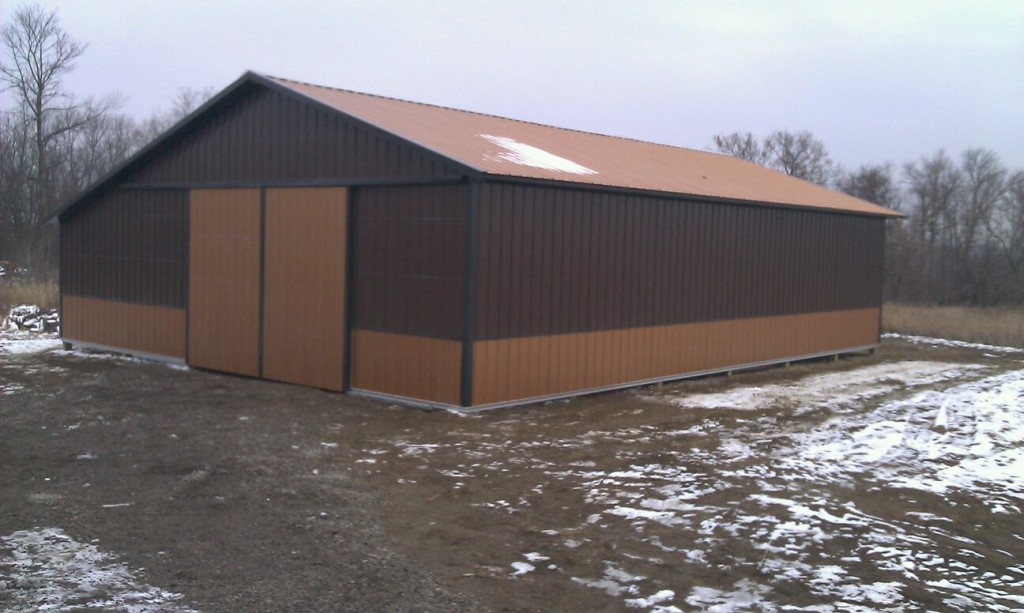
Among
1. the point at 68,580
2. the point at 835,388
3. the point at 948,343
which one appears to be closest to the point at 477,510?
the point at 68,580

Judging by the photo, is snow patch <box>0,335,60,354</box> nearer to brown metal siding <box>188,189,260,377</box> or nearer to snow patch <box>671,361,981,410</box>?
brown metal siding <box>188,189,260,377</box>

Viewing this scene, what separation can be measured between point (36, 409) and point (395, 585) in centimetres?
714

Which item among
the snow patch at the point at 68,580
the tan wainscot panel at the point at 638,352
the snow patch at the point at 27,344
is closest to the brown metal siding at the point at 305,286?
the tan wainscot panel at the point at 638,352

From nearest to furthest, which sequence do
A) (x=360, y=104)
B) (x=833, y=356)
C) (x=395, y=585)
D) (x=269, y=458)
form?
(x=395, y=585) → (x=269, y=458) → (x=360, y=104) → (x=833, y=356)

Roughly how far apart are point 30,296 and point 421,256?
14996 mm

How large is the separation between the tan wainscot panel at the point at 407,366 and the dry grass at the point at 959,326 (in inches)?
670

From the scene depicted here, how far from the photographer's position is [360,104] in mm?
13227

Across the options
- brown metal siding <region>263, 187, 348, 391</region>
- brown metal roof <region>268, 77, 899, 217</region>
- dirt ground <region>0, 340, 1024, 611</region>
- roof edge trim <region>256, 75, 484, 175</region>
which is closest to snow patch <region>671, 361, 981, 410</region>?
dirt ground <region>0, 340, 1024, 611</region>

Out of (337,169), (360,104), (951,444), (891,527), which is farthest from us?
(360,104)

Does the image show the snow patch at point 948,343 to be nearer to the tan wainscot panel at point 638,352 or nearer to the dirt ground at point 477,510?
the tan wainscot panel at point 638,352

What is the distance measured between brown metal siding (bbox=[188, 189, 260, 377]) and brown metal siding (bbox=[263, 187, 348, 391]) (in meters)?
0.35

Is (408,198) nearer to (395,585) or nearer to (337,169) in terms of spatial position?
(337,169)

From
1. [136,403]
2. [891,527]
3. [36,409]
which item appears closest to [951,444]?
[891,527]

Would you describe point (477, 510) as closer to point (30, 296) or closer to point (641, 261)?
point (641, 261)
